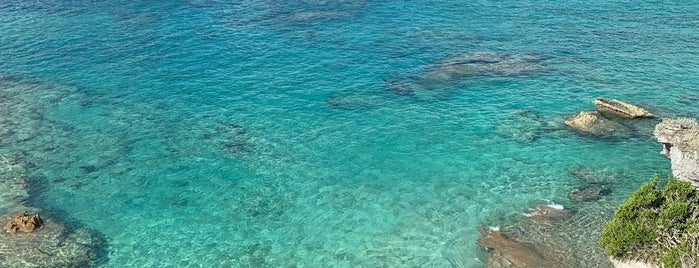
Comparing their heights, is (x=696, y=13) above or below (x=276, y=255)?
above

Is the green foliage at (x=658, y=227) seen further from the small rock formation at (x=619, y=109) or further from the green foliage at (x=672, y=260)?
the small rock formation at (x=619, y=109)

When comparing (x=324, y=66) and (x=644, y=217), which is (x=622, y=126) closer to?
(x=644, y=217)

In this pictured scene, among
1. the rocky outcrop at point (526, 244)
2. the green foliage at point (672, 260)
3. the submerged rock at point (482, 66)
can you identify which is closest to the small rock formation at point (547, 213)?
the rocky outcrop at point (526, 244)

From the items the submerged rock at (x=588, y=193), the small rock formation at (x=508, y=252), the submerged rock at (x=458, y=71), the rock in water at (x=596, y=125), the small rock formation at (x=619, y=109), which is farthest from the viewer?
the submerged rock at (x=458, y=71)

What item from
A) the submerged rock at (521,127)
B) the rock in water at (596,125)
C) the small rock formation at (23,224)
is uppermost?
the rock in water at (596,125)

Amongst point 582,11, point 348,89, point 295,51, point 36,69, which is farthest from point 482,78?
point 36,69

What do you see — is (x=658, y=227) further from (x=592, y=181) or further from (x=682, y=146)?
(x=592, y=181)

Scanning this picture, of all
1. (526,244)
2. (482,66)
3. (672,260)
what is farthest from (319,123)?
(672,260)
